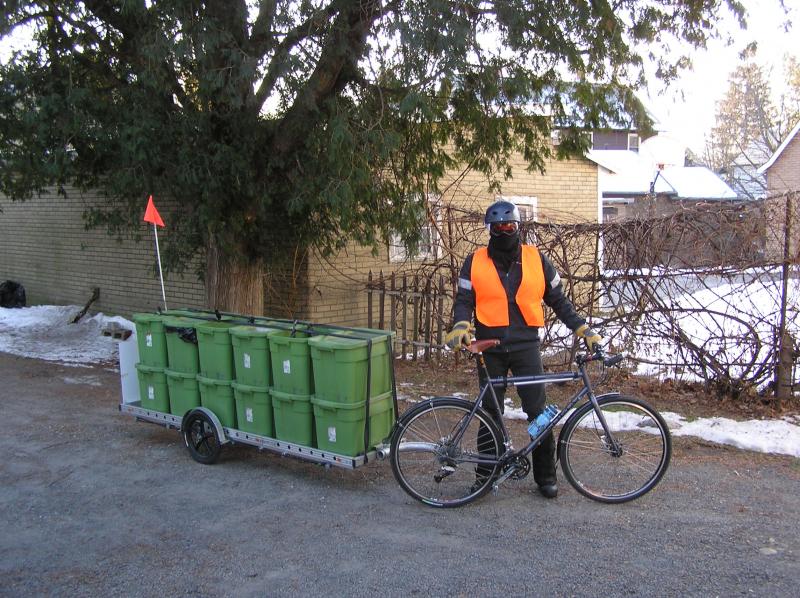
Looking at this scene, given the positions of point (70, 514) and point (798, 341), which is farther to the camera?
point (798, 341)

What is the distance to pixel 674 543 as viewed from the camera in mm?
4234

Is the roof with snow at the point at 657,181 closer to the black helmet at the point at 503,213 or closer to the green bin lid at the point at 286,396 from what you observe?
the black helmet at the point at 503,213

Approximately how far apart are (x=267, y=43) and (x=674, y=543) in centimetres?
553

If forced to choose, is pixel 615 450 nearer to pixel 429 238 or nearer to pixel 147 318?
pixel 147 318

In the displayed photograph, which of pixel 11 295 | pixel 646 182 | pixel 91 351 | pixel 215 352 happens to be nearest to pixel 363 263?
pixel 91 351

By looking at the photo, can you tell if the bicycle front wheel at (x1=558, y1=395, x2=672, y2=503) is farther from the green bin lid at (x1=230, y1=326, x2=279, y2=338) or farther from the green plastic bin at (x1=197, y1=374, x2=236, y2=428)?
the green plastic bin at (x1=197, y1=374, x2=236, y2=428)

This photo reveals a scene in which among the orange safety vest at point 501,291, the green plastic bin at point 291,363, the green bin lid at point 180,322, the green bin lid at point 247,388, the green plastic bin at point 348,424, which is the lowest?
the green plastic bin at point 348,424

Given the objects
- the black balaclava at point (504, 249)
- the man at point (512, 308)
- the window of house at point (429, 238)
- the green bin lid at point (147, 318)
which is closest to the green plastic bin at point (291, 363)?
→ the man at point (512, 308)

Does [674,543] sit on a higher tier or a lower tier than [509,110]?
A: lower

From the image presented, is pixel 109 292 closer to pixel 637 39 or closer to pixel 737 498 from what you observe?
pixel 637 39

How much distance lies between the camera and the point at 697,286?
276 inches

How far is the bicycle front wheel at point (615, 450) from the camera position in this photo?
15.6 feet

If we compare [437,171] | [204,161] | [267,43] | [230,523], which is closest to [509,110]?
[437,171]

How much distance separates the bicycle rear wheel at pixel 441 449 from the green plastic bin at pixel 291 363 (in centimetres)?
88
